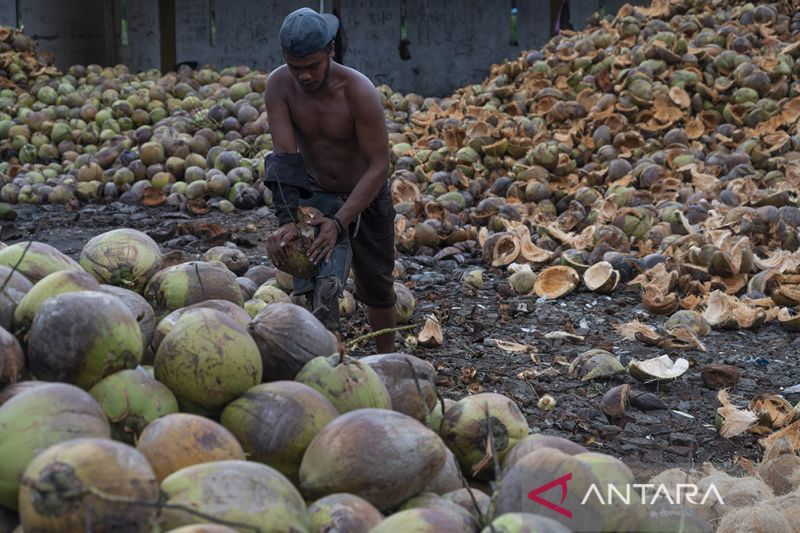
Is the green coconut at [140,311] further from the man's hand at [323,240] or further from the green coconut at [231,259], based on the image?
the green coconut at [231,259]

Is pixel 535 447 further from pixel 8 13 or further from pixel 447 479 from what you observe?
pixel 8 13

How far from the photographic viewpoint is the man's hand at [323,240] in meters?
4.11

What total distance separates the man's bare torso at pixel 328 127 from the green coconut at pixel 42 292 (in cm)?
245

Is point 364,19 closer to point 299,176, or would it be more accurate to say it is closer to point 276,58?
point 276,58

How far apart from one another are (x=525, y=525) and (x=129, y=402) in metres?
0.85

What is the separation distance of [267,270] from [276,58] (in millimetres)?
10128

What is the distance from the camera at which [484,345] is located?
546cm

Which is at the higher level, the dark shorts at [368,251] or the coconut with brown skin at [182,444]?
the coconut with brown skin at [182,444]

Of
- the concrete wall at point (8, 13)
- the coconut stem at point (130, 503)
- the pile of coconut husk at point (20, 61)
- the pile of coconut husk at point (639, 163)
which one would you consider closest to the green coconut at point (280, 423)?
the coconut stem at point (130, 503)

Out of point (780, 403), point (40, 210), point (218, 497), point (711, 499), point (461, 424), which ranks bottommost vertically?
point (40, 210)

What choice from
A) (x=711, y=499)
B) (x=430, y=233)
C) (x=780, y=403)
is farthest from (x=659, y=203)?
(x=711, y=499)

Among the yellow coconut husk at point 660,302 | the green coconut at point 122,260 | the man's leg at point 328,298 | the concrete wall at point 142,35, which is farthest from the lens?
the concrete wall at point 142,35

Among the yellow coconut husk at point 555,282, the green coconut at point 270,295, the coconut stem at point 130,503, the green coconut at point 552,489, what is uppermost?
the coconut stem at point 130,503

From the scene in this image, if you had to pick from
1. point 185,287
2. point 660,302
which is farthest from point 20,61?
point 185,287
